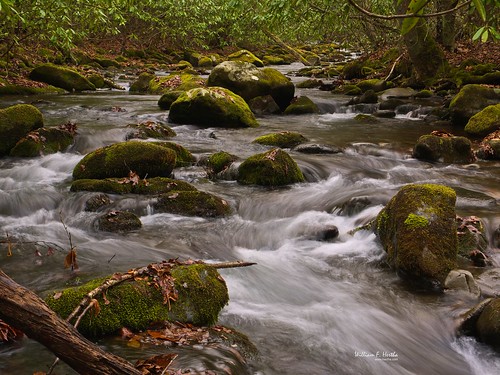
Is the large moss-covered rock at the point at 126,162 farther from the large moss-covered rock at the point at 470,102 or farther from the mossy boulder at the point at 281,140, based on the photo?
the large moss-covered rock at the point at 470,102

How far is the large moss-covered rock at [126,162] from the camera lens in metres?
7.57

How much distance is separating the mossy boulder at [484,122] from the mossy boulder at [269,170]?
5.85 m

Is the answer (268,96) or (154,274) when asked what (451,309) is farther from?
(268,96)

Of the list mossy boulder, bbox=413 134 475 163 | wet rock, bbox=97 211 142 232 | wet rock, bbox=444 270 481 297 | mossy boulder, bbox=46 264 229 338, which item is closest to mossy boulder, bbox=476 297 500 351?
wet rock, bbox=444 270 481 297

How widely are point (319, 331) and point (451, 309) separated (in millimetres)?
1328

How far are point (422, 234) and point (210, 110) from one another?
8248mm

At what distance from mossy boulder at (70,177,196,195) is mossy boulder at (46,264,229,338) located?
3446 millimetres

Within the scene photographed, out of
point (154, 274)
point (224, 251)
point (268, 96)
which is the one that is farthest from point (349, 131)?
point (154, 274)

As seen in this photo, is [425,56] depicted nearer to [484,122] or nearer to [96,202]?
[484,122]

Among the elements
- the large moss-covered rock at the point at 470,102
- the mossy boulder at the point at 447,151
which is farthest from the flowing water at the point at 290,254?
the large moss-covered rock at the point at 470,102

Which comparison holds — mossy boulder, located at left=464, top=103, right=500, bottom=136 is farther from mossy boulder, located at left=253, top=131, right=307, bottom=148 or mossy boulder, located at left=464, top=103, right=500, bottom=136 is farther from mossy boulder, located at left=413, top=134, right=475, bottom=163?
mossy boulder, located at left=253, top=131, right=307, bottom=148

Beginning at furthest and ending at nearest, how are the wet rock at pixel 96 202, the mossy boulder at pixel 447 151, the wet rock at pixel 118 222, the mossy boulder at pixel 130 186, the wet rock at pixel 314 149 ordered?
the wet rock at pixel 314 149
the mossy boulder at pixel 447 151
the mossy boulder at pixel 130 186
the wet rock at pixel 96 202
the wet rock at pixel 118 222

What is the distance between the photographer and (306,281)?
211 inches

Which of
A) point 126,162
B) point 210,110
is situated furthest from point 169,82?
point 126,162
